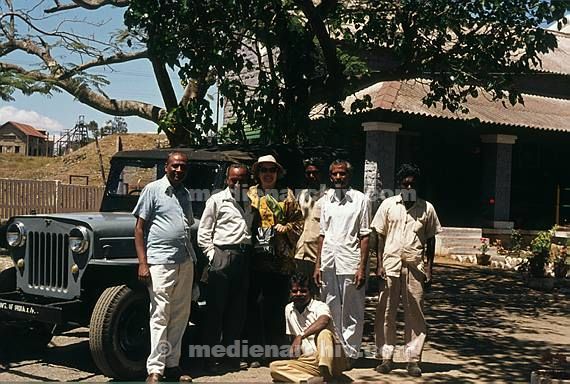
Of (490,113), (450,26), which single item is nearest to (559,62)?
(490,113)

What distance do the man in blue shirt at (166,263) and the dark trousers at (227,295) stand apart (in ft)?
1.31

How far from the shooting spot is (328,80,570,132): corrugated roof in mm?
16156

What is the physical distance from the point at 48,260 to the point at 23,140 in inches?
3045

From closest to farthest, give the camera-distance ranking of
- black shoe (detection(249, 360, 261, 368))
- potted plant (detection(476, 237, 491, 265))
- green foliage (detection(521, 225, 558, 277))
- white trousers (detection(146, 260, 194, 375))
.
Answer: white trousers (detection(146, 260, 194, 375)) → black shoe (detection(249, 360, 261, 368)) → green foliage (detection(521, 225, 558, 277)) → potted plant (detection(476, 237, 491, 265))

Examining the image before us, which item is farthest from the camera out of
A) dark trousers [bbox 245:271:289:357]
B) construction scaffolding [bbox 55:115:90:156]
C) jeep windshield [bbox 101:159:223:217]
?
construction scaffolding [bbox 55:115:90:156]

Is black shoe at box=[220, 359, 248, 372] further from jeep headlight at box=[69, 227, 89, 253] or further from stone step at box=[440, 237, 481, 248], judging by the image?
stone step at box=[440, 237, 481, 248]

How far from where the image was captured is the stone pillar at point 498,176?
723 inches

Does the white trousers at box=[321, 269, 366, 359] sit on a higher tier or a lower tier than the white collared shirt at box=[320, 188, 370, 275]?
lower

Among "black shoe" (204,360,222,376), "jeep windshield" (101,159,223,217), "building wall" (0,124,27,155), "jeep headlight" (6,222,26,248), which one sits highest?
"building wall" (0,124,27,155)

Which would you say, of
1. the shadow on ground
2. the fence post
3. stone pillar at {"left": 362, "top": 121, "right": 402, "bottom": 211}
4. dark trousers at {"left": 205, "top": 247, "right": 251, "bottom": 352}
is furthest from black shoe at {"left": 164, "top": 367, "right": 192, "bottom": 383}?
the fence post

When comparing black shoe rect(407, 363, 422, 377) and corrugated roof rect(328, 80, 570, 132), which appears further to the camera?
corrugated roof rect(328, 80, 570, 132)

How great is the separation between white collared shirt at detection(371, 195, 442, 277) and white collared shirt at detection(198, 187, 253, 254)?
1260mm

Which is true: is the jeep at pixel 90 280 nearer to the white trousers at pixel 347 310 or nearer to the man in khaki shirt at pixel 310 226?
the man in khaki shirt at pixel 310 226

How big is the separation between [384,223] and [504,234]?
12550mm
